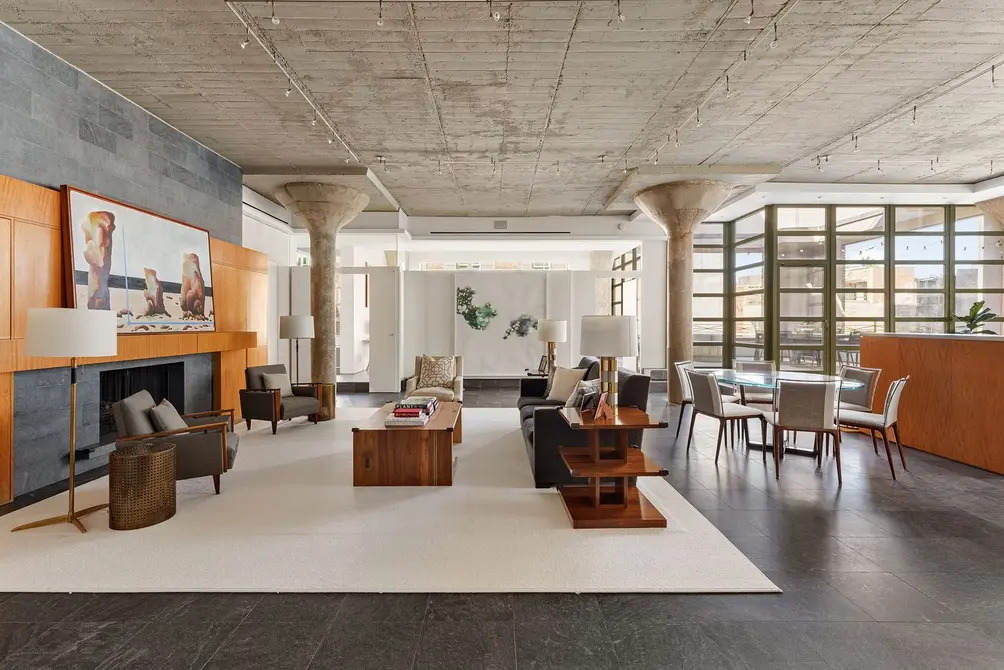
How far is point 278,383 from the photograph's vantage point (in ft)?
23.1

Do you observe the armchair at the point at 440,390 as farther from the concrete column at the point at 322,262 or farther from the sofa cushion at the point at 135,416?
the sofa cushion at the point at 135,416

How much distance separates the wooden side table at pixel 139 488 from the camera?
3.51 m

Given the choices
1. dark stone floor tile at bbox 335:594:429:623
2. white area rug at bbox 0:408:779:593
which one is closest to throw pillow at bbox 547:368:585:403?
white area rug at bbox 0:408:779:593

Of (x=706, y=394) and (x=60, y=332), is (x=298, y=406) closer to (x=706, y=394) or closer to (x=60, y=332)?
(x=60, y=332)

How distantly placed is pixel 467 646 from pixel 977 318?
35.4 feet

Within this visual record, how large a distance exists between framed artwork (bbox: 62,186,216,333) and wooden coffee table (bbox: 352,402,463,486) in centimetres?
282

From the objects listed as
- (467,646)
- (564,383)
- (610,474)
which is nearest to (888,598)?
(610,474)

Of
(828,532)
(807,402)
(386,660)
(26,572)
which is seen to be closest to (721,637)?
(386,660)

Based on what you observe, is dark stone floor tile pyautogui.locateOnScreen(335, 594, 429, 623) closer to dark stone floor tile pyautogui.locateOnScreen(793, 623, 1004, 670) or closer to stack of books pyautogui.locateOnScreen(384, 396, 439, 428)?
dark stone floor tile pyautogui.locateOnScreen(793, 623, 1004, 670)

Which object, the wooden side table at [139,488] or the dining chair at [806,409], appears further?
the dining chair at [806,409]

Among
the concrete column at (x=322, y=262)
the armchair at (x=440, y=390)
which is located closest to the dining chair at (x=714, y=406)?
the armchair at (x=440, y=390)

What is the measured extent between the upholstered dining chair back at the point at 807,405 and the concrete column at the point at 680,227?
12.9ft

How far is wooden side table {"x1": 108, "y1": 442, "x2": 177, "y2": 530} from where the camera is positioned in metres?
3.51

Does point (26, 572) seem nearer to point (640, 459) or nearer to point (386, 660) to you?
point (386, 660)
